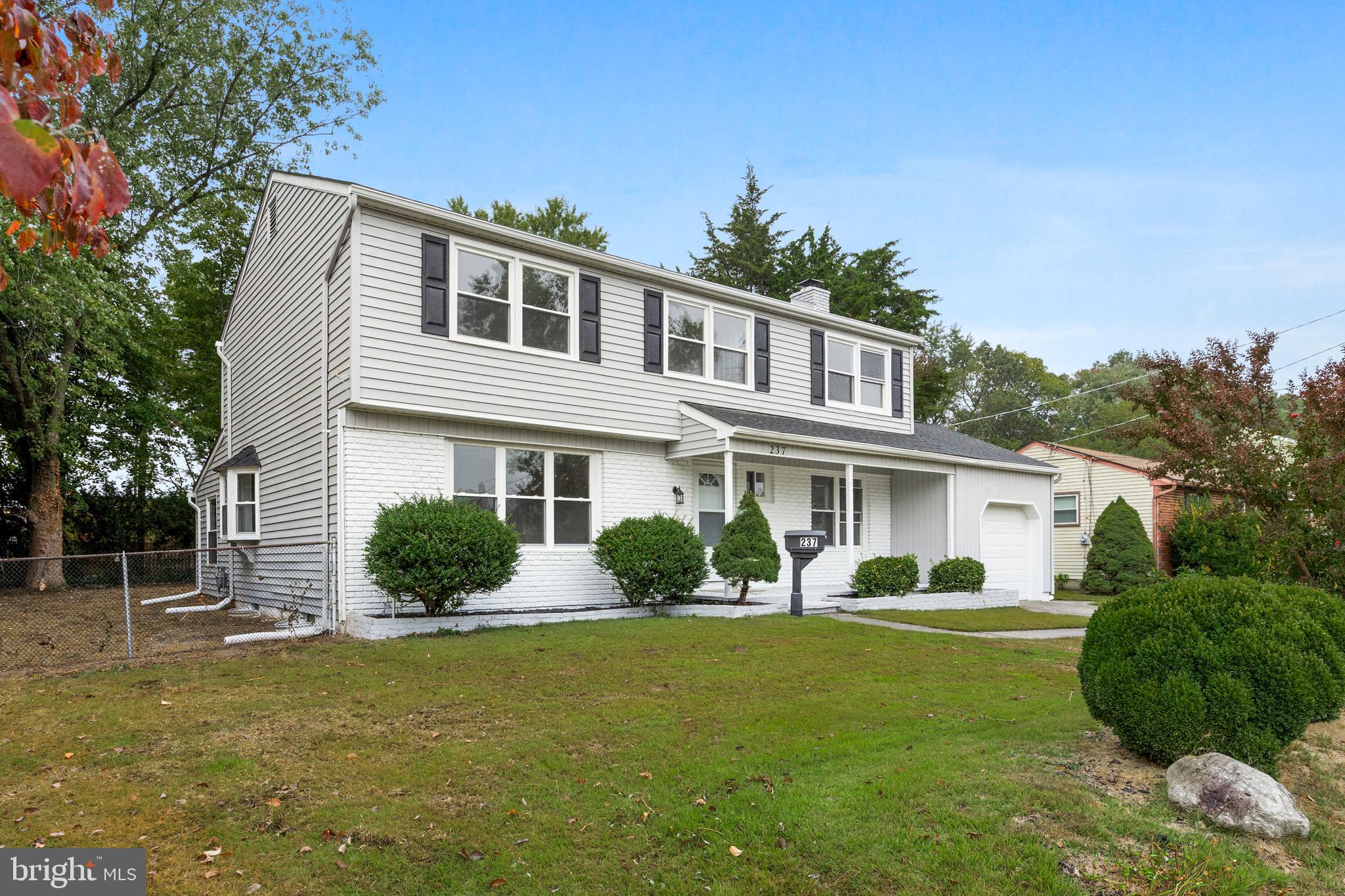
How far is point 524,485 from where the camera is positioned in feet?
41.0

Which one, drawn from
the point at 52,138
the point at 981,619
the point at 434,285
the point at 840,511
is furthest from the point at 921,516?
the point at 52,138

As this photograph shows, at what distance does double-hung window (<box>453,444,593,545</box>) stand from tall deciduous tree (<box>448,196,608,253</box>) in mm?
18974

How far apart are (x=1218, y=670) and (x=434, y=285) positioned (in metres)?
9.98

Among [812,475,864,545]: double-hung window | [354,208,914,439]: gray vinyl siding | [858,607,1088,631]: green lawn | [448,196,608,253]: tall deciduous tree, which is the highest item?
[448,196,608,253]: tall deciduous tree

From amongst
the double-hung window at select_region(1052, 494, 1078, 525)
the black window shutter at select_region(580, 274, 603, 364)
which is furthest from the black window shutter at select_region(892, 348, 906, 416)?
the double-hung window at select_region(1052, 494, 1078, 525)

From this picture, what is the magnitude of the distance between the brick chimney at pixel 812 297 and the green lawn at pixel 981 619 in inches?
259

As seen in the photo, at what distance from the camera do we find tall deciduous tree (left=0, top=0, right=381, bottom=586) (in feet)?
55.8

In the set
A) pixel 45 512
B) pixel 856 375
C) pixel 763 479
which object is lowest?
pixel 45 512

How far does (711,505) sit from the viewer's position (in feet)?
48.9

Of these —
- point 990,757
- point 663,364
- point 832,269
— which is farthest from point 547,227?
point 990,757

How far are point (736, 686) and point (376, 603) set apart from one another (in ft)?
18.9

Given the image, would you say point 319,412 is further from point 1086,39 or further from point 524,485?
point 1086,39

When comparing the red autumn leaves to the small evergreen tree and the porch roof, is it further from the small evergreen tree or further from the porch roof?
the small evergreen tree

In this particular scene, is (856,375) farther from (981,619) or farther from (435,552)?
(435,552)
